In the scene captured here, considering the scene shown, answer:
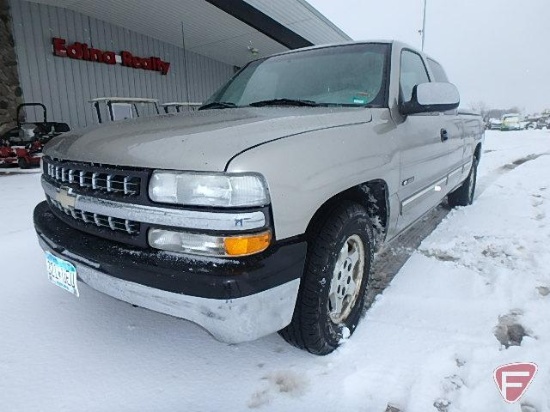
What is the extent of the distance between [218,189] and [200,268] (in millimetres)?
299

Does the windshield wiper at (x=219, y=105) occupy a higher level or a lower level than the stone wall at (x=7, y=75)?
lower

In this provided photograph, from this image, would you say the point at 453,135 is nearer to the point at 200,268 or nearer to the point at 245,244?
the point at 245,244

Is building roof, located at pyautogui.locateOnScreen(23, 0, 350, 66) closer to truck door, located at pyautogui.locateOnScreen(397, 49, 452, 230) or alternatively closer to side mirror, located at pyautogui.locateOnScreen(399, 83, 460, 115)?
truck door, located at pyautogui.locateOnScreen(397, 49, 452, 230)

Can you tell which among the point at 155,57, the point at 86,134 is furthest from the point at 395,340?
the point at 155,57

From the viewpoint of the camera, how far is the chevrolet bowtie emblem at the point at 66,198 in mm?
1770

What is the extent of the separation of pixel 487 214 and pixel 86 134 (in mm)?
4317

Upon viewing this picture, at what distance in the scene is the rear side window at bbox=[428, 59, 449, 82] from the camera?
11.4 ft

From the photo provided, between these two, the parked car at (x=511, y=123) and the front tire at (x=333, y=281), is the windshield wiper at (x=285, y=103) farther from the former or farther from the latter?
the parked car at (x=511, y=123)

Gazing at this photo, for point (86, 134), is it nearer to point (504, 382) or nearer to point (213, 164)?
point (213, 164)

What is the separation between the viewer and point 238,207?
139cm

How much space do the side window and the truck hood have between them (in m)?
0.69

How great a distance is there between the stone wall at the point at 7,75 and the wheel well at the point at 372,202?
1089cm

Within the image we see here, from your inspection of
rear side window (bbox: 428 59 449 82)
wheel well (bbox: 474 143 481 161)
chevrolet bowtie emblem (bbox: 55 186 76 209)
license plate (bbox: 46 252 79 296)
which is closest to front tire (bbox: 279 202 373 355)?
license plate (bbox: 46 252 79 296)

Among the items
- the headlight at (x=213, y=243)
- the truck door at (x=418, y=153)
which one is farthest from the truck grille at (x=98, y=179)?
the truck door at (x=418, y=153)
